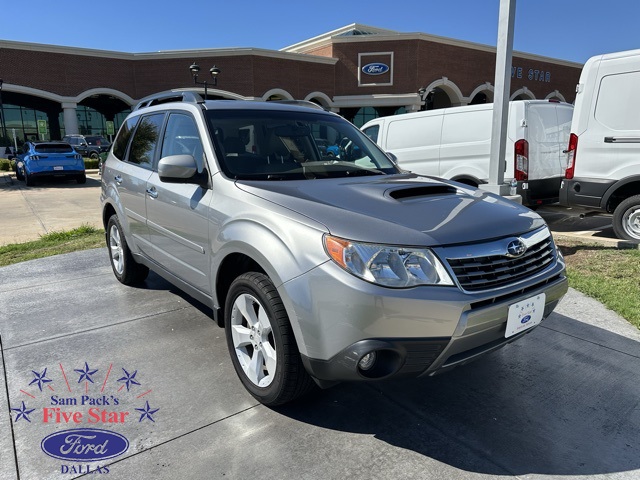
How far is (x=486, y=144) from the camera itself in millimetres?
7934

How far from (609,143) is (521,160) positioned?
1190mm

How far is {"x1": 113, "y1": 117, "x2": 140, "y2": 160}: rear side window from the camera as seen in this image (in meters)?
4.71

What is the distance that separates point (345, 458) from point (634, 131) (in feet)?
20.8

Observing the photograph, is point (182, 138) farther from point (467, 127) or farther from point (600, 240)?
point (600, 240)

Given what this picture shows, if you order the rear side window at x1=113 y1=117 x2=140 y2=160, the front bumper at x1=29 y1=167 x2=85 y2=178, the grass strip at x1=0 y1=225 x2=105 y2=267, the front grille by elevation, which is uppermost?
the rear side window at x1=113 y1=117 x2=140 y2=160

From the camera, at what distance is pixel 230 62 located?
33594 millimetres

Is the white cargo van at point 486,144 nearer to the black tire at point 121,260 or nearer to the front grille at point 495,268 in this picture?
the front grille at point 495,268

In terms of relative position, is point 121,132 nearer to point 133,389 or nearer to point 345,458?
point 133,389

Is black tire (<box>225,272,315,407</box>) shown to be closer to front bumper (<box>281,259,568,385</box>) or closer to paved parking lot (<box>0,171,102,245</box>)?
front bumper (<box>281,259,568,385</box>)

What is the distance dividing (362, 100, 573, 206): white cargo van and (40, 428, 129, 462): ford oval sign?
6.44m

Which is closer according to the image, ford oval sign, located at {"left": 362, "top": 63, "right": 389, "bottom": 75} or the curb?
the curb

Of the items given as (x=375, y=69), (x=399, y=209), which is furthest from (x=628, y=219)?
(x=375, y=69)

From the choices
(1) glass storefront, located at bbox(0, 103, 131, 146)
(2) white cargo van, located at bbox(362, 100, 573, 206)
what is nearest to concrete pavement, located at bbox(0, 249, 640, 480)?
(2) white cargo van, located at bbox(362, 100, 573, 206)

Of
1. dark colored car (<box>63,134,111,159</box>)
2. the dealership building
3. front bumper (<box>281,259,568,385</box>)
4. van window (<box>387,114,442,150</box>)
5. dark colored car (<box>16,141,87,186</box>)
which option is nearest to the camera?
front bumper (<box>281,259,568,385</box>)
